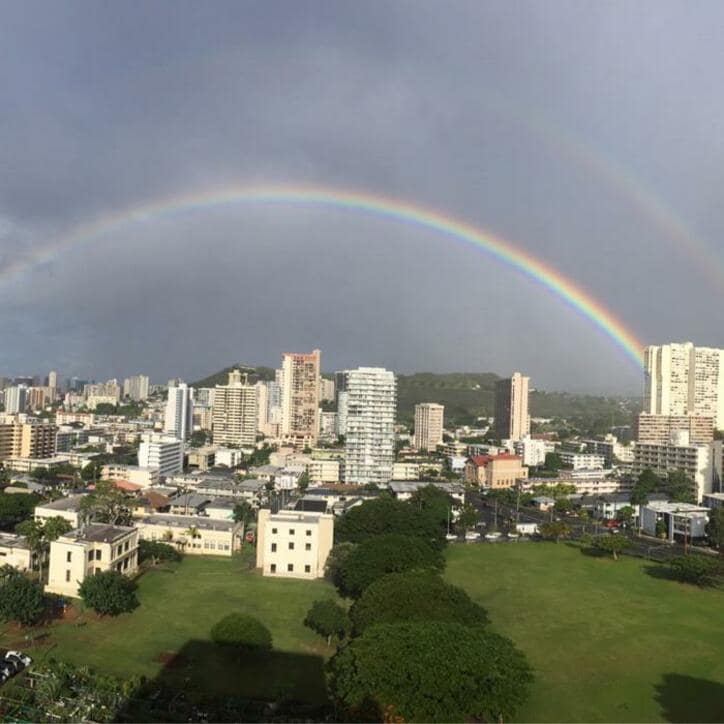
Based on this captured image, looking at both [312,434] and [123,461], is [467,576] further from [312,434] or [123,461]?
[312,434]

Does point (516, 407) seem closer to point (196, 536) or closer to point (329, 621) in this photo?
point (196, 536)

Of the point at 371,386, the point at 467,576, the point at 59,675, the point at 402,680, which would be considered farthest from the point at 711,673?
the point at 371,386

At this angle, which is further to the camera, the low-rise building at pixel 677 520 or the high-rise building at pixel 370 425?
the high-rise building at pixel 370 425

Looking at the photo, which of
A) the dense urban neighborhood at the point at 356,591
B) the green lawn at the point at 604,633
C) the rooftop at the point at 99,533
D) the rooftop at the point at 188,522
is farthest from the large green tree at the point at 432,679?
the rooftop at the point at 188,522

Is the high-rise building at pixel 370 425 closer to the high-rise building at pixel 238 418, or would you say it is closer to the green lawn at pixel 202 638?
the green lawn at pixel 202 638

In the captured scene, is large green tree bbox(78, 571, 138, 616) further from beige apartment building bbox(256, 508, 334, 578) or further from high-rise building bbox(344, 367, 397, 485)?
high-rise building bbox(344, 367, 397, 485)

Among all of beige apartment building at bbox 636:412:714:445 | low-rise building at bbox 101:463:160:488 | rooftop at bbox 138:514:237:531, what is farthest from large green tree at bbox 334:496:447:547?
beige apartment building at bbox 636:412:714:445
